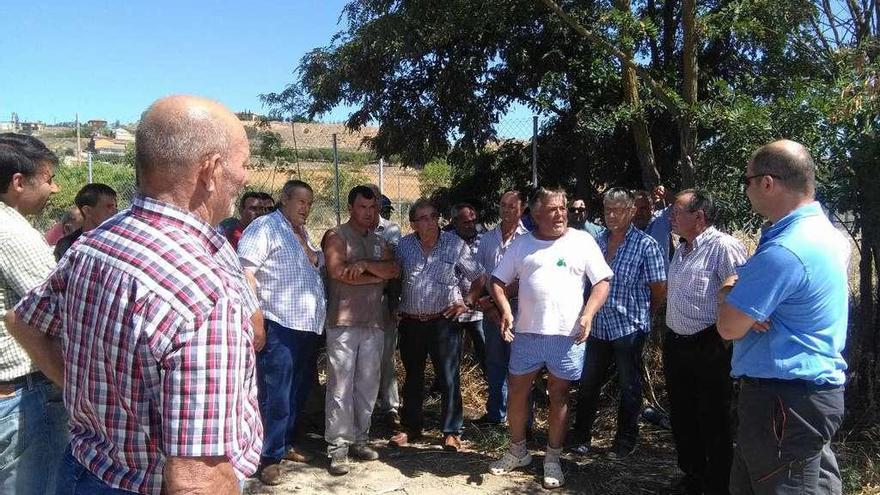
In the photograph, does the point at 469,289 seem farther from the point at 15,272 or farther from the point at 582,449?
the point at 15,272

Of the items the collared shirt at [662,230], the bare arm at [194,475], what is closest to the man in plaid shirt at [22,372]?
the bare arm at [194,475]

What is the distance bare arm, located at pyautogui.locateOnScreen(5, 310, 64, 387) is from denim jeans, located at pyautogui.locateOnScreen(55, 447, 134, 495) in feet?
0.89

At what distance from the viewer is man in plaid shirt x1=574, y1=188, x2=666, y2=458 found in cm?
463

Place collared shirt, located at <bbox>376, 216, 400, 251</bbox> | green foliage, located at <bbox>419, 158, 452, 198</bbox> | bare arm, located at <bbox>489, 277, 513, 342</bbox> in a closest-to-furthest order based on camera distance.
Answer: bare arm, located at <bbox>489, 277, 513, 342</bbox>, collared shirt, located at <bbox>376, 216, 400, 251</bbox>, green foliage, located at <bbox>419, 158, 452, 198</bbox>

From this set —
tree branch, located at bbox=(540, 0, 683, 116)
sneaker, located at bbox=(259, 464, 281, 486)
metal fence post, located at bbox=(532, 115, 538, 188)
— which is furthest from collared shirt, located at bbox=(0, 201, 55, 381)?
metal fence post, located at bbox=(532, 115, 538, 188)

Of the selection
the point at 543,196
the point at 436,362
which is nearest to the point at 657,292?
the point at 543,196

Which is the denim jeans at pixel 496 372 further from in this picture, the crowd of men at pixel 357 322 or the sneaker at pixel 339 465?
the sneaker at pixel 339 465

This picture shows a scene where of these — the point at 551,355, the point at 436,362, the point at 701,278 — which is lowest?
the point at 436,362

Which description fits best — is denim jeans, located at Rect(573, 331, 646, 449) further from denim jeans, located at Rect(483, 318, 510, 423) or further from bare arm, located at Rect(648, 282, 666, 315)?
denim jeans, located at Rect(483, 318, 510, 423)

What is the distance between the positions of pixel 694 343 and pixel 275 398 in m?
2.60

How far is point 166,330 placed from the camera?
1324 millimetres

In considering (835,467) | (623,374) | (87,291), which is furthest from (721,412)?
(87,291)

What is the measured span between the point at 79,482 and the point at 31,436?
3.49 ft

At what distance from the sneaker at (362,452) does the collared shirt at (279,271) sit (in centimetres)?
100
